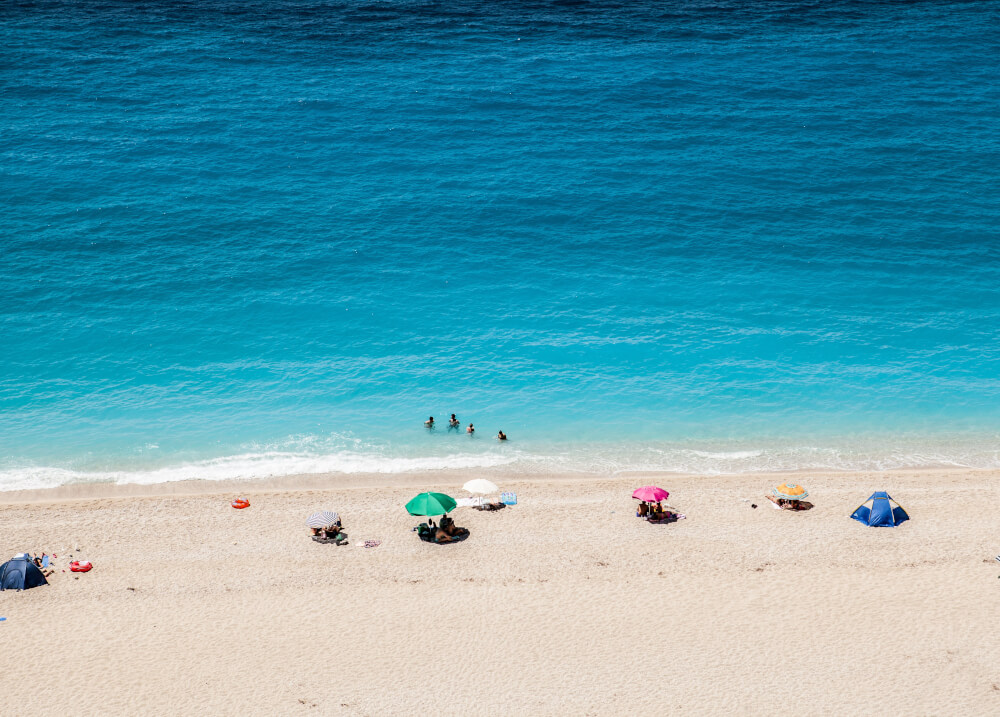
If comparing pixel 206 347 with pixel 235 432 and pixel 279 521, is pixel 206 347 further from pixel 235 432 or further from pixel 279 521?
pixel 279 521

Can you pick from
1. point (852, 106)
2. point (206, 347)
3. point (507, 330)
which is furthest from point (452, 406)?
point (852, 106)

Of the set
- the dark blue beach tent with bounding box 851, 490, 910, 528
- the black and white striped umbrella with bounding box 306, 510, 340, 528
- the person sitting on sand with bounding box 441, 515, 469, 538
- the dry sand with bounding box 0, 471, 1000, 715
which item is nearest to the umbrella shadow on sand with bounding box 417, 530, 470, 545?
the person sitting on sand with bounding box 441, 515, 469, 538

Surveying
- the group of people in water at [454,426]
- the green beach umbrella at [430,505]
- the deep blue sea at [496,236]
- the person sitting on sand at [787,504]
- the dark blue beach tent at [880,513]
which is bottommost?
the green beach umbrella at [430,505]

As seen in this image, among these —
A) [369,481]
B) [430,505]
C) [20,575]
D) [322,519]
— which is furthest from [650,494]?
[20,575]

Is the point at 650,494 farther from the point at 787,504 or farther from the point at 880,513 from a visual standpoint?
the point at 880,513

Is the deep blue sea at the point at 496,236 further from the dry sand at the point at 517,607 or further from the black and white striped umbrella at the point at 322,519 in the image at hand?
the black and white striped umbrella at the point at 322,519

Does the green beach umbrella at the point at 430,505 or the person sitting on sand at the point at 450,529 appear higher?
the green beach umbrella at the point at 430,505

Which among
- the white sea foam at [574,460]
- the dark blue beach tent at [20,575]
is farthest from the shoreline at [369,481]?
the dark blue beach tent at [20,575]
